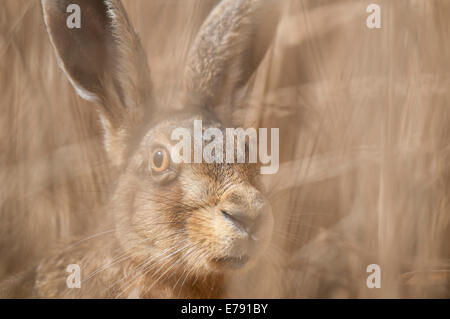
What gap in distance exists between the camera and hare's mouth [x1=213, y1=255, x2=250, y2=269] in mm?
1161

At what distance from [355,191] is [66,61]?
2.95 ft

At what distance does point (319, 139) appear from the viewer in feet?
4.74

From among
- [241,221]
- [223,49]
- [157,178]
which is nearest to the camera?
[241,221]

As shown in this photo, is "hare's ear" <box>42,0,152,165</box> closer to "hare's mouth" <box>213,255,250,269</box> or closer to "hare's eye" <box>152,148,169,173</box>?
"hare's eye" <box>152,148,169,173</box>

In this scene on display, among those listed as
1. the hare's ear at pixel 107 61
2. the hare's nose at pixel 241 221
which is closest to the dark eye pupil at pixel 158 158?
the hare's ear at pixel 107 61

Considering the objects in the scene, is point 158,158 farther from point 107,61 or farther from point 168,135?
point 107,61

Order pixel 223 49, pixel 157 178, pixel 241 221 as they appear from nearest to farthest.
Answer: pixel 241 221, pixel 157 178, pixel 223 49

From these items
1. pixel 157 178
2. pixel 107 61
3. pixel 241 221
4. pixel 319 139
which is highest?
pixel 107 61

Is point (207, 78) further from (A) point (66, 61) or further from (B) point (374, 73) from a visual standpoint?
(B) point (374, 73)

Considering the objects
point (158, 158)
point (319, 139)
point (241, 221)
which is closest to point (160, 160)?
point (158, 158)

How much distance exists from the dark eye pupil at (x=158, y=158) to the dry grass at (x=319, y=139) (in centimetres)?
20

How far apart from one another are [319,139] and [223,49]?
39cm

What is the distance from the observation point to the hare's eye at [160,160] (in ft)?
4.02
